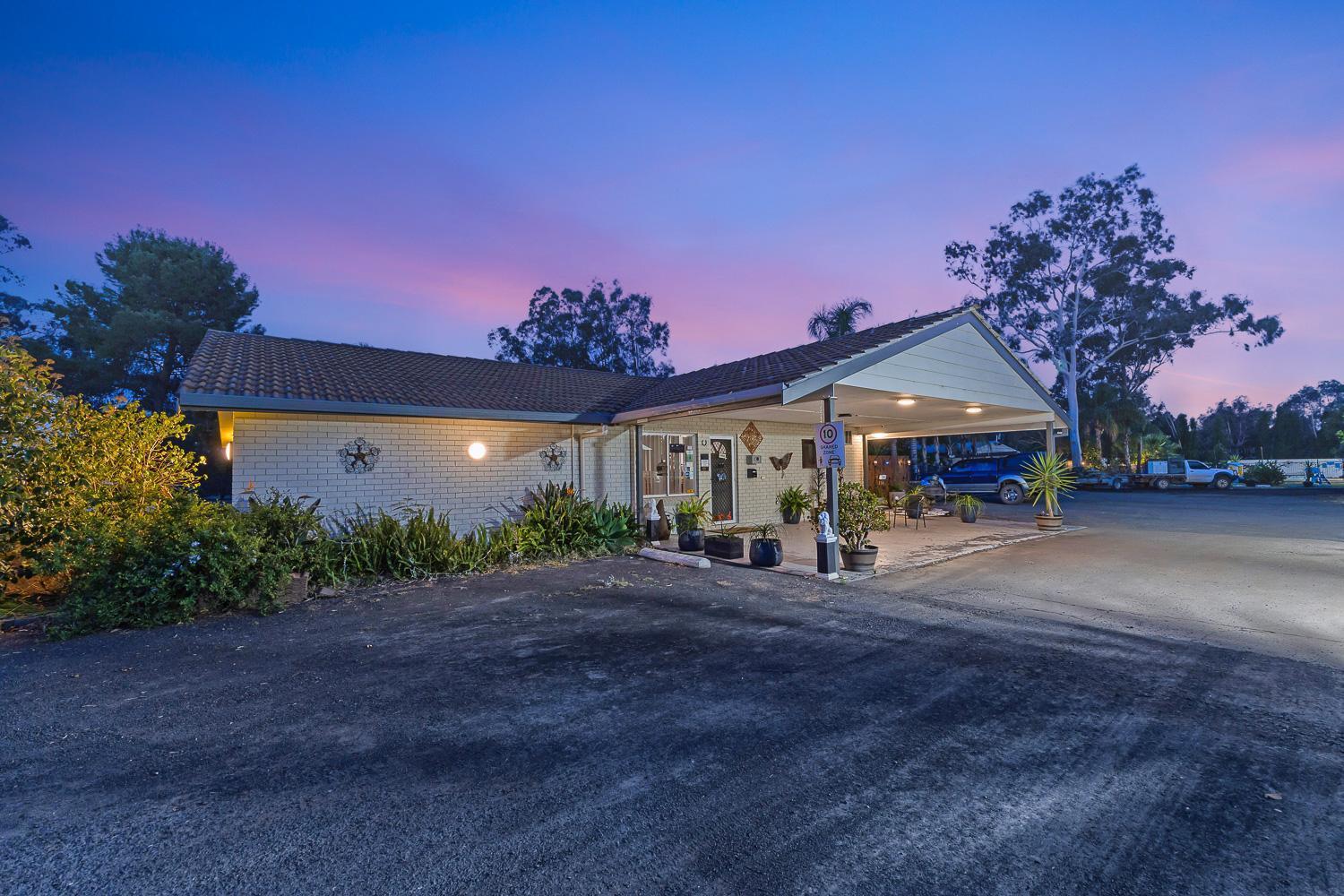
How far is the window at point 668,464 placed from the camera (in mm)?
12141

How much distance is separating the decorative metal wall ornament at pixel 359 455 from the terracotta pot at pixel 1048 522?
1339 cm

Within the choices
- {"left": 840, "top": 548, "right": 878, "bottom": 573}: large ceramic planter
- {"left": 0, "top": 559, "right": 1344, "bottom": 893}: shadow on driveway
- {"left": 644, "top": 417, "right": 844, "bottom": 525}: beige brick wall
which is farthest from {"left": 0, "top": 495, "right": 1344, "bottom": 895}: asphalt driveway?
{"left": 644, "top": 417, "right": 844, "bottom": 525}: beige brick wall

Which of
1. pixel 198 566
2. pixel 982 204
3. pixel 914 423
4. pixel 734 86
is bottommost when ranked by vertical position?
pixel 198 566

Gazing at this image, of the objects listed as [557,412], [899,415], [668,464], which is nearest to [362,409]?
[557,412]

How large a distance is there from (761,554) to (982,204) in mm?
35113

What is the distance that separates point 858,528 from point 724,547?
84.7 inches

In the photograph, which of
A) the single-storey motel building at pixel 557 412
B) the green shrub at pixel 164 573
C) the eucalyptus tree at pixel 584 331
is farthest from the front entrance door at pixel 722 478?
the eucalyptus tree at pixel 584 331

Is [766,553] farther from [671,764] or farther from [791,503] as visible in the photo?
[671,764]

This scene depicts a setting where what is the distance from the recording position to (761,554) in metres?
8.60

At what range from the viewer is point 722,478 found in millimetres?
13180

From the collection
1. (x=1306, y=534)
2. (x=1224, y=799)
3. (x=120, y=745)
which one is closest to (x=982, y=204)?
(x=1306, y=534)

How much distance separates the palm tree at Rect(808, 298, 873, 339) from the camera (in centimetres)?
2155

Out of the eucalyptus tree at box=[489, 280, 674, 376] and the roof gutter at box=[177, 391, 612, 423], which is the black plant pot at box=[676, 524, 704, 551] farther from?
the eucalyptus tree at box=[489, 280, 674, 376]

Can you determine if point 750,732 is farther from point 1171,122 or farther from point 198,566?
point 1171,122
